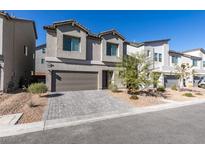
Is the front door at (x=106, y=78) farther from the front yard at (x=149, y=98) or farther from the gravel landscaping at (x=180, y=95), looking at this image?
the gravel landscaping at (x=180, y=95)

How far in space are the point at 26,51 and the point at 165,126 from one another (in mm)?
19997

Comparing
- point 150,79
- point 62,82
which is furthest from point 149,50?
point 62,82

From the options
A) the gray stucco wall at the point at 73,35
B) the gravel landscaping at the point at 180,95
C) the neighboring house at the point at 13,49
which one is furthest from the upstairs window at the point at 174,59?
the neighboring house at the point at 13,49

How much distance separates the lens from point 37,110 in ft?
27.8

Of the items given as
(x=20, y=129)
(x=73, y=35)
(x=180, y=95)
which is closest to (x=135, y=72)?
(x=180, y=95)

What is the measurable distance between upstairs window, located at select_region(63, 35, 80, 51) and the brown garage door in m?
2.81

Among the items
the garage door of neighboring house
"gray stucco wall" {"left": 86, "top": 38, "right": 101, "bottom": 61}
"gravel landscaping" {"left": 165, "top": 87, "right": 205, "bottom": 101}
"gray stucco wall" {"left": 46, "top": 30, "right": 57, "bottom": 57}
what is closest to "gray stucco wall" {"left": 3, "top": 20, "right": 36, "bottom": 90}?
"gray stucco wall" {"left": 46, "top": 30, "right": 57, "bottom": 57}

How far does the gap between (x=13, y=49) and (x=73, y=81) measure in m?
7.37

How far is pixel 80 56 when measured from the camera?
1628 centimetres

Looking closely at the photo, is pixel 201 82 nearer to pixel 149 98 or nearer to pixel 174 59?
pixel 174 59

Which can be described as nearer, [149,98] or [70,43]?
[149,98]

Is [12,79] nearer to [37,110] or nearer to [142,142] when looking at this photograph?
[37,110]

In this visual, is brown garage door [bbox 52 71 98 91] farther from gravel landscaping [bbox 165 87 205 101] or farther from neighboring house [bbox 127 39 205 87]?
gravel landscaping [bbox 165 87 205 101]

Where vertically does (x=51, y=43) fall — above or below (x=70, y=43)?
below
